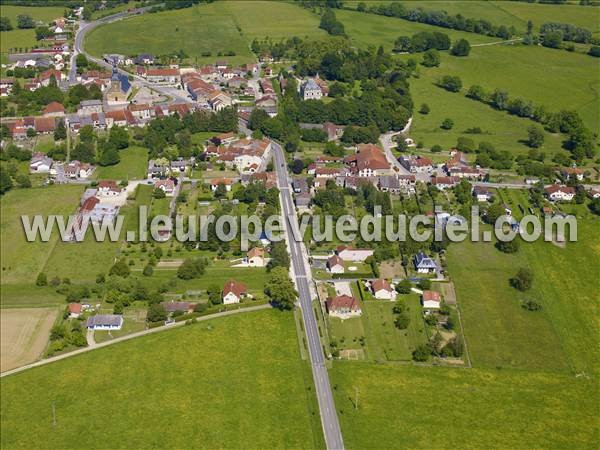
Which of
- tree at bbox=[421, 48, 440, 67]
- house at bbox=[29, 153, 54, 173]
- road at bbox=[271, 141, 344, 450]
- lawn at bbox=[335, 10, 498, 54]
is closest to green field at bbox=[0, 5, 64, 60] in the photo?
house at bbox=[29, 153, 54, 173]

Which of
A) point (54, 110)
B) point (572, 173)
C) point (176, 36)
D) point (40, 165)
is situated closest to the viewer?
point (572, 173)

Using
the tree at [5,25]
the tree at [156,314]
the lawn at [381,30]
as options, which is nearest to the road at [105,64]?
the tree at [5,25]

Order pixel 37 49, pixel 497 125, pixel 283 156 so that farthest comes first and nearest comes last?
pixel 37 49, pixel 497 125, pixel 283 156

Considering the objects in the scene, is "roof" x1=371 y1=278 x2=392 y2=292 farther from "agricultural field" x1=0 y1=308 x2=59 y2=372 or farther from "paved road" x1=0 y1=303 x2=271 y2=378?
"agricultural field" x1=0 y1=308 x2=59 y2=372

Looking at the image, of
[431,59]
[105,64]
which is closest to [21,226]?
[105,64]

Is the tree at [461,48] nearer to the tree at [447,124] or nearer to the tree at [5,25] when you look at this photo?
the tree at [447,124]

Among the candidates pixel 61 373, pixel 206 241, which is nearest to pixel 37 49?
pixel 206 241

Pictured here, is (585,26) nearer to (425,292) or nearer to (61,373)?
(425,292)

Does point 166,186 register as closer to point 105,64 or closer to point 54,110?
point 54,110
